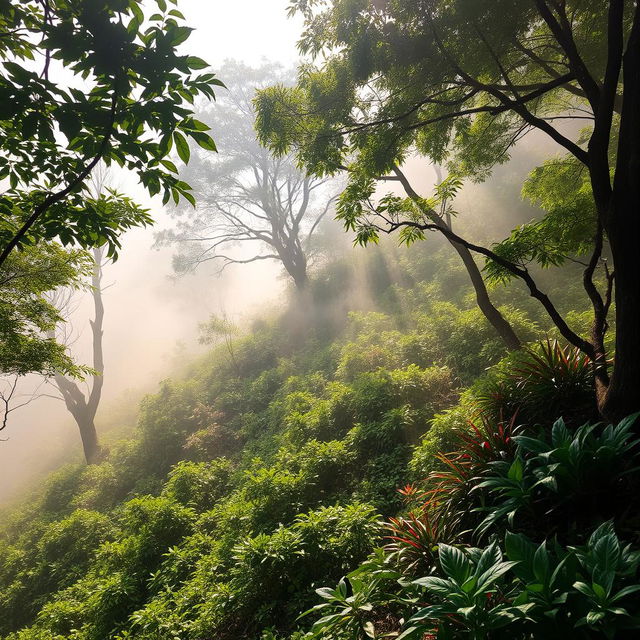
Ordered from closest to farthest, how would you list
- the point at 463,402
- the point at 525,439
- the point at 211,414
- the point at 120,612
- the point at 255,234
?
the point at 525,439, the point at 120,612, the point at 463,402, the point at 211,414, the point at 255,234

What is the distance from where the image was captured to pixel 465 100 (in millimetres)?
3982

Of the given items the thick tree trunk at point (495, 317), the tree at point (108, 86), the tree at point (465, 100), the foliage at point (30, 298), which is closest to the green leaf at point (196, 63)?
the tree at point (108, 86)

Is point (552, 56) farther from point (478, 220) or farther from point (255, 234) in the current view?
point (255, 234)

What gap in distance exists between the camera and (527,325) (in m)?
7.29

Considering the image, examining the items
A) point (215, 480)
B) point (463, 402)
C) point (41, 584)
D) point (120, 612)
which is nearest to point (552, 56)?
point (463, 402)

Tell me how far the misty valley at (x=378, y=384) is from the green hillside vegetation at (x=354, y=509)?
0.03 m

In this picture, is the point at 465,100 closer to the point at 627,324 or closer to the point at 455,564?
the point at 627,324

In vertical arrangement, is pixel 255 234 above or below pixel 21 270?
above

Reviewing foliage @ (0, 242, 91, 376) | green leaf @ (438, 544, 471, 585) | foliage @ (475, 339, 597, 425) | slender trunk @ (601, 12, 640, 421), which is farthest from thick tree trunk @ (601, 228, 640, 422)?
foliage @ (0, 242, 91, 376)

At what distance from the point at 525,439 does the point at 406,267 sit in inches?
539

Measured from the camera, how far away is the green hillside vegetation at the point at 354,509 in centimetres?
237

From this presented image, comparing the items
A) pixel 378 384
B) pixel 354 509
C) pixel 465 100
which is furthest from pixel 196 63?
pixel 378 384

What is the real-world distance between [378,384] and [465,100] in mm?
5218

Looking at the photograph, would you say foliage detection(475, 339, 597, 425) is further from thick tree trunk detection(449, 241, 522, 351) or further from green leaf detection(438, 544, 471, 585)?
thick tree trunk detection(449, 241, 522, 351)
